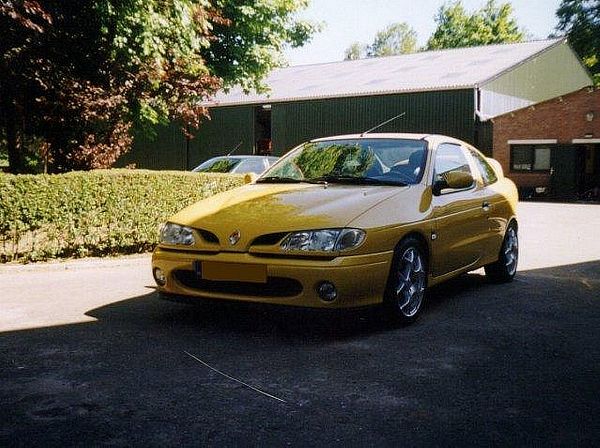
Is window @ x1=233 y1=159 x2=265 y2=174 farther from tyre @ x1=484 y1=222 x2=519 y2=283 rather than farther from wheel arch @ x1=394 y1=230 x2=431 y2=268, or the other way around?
wheel arch @ x1=394 y1=230 x2=431 y2=268

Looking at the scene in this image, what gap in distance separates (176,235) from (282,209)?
0.89 meters

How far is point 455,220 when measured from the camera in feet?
18.5

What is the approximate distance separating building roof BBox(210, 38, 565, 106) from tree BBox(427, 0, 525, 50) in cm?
2492

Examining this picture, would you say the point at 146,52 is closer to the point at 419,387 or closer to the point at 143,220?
the point at 143,220

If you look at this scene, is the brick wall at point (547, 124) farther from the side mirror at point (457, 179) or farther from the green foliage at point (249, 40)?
the side mirror at point (457, 179)

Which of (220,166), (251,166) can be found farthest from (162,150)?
(251,166)

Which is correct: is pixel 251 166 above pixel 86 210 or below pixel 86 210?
above

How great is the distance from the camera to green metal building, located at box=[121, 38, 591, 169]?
2853cm

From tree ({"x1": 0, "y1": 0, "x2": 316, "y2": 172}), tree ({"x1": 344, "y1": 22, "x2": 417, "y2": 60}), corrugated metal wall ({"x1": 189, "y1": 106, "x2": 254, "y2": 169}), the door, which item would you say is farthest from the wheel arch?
tree ({"x1": 344, "y1": 22, "x2": 417, "y2": 60})

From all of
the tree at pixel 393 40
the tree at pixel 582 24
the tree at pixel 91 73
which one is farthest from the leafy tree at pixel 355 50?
the tree at pixel 91 73

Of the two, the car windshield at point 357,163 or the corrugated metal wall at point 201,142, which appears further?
the corrugated metal wall at point 201,142

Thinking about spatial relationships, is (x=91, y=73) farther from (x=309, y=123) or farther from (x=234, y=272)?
(x=309, y=123)

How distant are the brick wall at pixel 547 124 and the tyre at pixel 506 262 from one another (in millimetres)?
21110

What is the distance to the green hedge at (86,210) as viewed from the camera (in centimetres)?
768
